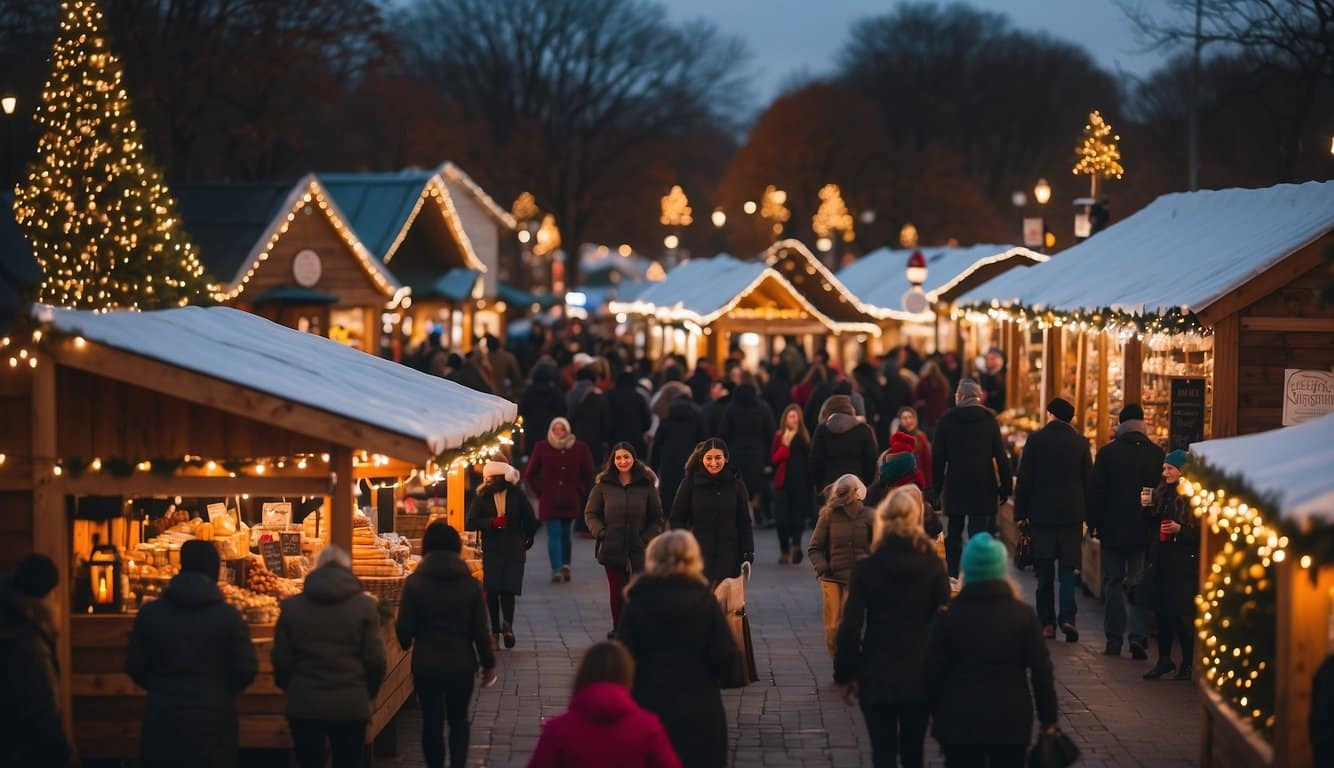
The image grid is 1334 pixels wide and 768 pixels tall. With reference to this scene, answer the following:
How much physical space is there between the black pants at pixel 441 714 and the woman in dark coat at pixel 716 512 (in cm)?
321

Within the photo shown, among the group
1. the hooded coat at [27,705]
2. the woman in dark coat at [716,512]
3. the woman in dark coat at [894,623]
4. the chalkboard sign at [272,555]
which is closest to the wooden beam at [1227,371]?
the woman in dark coat at [716,512]

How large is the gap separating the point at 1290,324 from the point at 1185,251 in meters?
2.93

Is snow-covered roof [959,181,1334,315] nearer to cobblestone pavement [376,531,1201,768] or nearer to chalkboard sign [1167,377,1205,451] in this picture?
chalkboard sign [1167,377,1205,451]

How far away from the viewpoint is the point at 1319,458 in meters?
8.39

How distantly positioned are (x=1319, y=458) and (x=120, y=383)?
227 inches

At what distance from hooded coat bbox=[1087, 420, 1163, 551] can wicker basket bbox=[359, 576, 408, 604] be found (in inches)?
193

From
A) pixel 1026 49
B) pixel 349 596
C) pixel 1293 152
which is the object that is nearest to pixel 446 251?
pixel 1293 152

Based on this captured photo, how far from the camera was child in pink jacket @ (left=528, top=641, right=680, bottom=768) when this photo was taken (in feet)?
22.6

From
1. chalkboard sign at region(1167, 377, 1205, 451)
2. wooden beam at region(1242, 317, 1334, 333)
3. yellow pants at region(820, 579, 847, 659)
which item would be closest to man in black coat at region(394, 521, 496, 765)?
yellow pants at region(820, 579, 847, 659)

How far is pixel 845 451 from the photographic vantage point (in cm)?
1630

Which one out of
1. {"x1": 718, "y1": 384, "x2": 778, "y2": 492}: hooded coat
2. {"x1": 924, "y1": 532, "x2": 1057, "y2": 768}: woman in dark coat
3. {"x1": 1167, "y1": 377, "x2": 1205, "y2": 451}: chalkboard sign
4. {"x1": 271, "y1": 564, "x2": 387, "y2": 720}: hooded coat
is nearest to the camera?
{"x1": 924, "y1": 532, "x2": 1057, "y2": 768}: woman in dark coat

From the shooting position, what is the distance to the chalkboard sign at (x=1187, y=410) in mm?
16078

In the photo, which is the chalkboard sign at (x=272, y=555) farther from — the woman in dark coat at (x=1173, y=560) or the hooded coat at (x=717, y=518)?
the woman in dark coat at (x=1173, y=560)

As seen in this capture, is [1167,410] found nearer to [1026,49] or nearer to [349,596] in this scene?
[349,596]
